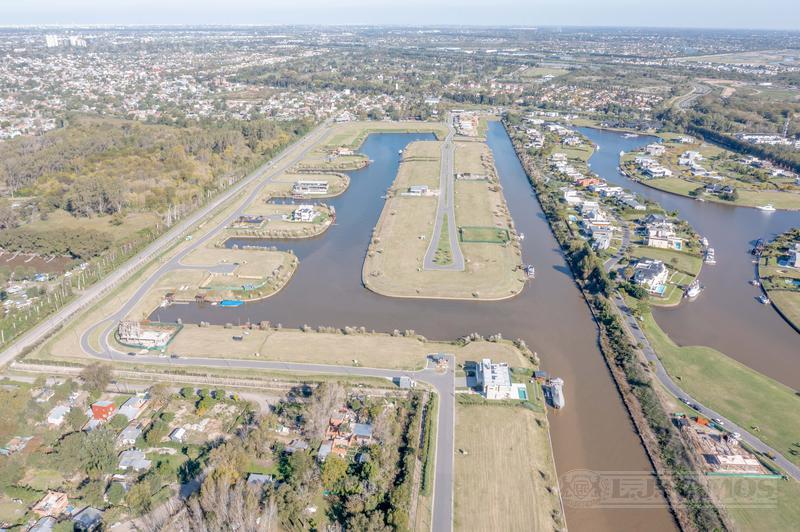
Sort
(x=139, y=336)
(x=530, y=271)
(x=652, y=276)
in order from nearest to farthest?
(x=139, y=336) < (x=652, y=276) < (x=530, y=271)

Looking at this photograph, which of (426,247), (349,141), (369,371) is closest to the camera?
(369,371)

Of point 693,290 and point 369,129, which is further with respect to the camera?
point 369,129

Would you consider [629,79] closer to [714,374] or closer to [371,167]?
[371,167]

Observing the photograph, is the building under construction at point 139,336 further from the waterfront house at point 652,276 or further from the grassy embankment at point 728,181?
the grassy embankment at point 728,181

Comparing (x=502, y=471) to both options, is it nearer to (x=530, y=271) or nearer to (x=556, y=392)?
(x=556, y=392)

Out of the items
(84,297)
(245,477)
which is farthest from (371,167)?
(245,477)

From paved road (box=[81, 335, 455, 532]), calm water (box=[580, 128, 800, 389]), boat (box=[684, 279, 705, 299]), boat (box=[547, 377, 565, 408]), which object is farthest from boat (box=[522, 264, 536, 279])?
boat (box=[547, 377, 565, 408])

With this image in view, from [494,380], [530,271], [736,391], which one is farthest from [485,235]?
[736,391]
